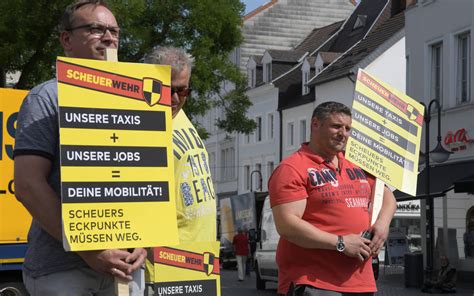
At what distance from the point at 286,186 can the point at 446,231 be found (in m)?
23.9

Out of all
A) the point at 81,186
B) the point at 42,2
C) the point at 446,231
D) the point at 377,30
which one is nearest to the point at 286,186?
the point at 81,186

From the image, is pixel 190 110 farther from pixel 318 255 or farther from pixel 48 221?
pixel 48 221

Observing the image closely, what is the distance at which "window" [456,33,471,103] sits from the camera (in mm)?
30516

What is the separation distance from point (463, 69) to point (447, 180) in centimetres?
430

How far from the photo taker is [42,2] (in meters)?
22.6

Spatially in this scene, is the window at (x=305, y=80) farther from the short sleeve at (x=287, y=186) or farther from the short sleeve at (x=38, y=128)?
the short sleeve at (x=38, y=128)

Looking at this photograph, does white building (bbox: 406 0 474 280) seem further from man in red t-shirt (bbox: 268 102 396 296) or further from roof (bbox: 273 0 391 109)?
man in red t-shirt (bbox: 268 102 396 296)

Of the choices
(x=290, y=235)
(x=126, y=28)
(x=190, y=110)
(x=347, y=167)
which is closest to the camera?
(x=290, y=235)

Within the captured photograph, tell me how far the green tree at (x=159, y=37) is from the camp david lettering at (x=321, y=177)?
17.4 meters

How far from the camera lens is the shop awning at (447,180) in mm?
25530

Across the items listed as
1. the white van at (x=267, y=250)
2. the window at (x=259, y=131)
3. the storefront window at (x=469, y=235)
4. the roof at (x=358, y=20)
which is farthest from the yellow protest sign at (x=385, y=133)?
the window at (x=259, y=131)

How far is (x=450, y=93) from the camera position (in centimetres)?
3127

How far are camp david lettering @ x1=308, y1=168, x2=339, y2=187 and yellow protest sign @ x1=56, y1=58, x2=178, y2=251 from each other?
174cm

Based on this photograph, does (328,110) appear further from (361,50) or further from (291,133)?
(291,133)
